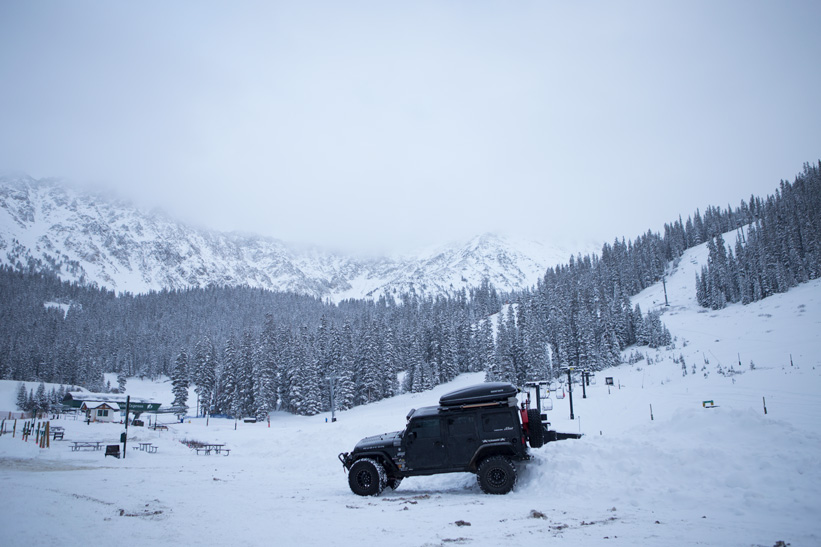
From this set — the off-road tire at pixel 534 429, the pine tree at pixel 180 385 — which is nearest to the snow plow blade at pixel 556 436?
the off-road tire at pixel 534 429

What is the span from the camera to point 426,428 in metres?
11.7

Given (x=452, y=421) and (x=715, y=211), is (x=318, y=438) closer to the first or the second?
(x=452, y=421)

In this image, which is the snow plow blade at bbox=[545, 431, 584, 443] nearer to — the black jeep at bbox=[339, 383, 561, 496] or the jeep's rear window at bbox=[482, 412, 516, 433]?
the black jeep at bbox=[339, 383, 561, 496]

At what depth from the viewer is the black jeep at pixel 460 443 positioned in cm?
1109

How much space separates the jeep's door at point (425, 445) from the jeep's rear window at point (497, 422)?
128cm

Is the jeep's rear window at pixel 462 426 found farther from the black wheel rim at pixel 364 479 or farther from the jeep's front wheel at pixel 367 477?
the black wheel rim at pixel 364 479

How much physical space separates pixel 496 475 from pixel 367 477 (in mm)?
3570

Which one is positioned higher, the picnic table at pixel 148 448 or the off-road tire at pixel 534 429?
the off-road tire at pixel 534 429

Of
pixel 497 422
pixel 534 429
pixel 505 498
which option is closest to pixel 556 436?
pixel 534 429

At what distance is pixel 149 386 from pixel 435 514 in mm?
128918

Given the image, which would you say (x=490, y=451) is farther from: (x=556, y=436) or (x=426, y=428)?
(x=556, y=436)

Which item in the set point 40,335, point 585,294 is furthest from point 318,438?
point 40,335

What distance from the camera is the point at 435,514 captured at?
900cm

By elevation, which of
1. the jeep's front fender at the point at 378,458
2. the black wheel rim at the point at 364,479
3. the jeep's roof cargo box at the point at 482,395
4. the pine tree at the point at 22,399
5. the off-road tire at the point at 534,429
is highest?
the jeep's roof cargo box at the point at 482,395
